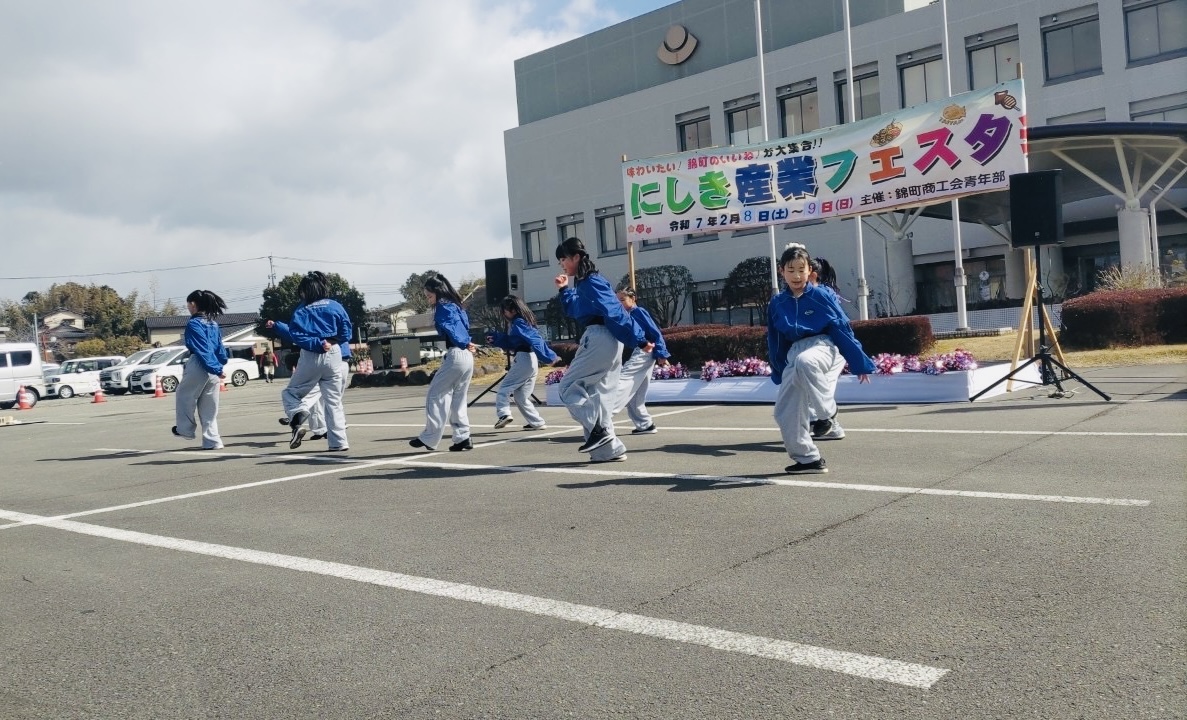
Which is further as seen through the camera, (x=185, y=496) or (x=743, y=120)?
(x=743, y=120)

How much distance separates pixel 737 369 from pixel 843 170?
4.46 m

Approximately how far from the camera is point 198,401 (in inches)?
464

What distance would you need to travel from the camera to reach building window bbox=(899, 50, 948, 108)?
106 ft

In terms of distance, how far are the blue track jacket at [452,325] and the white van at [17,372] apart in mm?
25223

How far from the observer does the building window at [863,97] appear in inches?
1324

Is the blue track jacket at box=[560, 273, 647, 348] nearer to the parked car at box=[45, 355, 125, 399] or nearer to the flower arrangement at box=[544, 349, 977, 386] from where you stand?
the flower arrangement at box=[544, 349, 977, 386]

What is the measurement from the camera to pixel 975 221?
29656 mm

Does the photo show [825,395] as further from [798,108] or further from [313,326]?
[798,108]

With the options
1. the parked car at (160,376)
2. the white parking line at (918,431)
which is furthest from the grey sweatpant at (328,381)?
the parked car at (160,376)

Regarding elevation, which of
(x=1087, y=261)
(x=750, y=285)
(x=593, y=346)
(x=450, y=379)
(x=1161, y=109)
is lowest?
(x=450, y=379)

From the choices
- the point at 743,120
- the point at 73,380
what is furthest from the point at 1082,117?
the point at 73,380

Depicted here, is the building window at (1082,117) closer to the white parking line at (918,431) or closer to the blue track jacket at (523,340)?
the white parking line at (918,431)

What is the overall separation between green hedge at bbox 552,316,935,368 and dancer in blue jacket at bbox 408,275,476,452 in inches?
337

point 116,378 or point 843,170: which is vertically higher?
point 843,170
